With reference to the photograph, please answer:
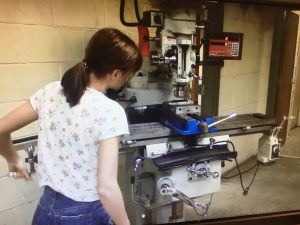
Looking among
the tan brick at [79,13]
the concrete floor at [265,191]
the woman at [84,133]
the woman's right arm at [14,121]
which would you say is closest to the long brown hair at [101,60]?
the woman at [84,133]

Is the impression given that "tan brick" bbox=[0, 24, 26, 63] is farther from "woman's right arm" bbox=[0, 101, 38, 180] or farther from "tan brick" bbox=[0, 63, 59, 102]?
"woman's right arm" bbox=[0, 101, 38, 180]

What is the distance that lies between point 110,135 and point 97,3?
2.55 feet

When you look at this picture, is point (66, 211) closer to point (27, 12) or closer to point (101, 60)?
point (101, 60)

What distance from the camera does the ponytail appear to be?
2.74 feet

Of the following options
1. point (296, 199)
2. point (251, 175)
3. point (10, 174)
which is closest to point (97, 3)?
point (10, 174)

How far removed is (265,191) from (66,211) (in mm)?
1748

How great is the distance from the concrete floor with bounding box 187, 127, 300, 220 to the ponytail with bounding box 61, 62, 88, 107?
47.3 inches

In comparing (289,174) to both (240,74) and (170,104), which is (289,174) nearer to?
(240,74)

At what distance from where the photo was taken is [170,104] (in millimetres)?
1242

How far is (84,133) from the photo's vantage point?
0.84 m

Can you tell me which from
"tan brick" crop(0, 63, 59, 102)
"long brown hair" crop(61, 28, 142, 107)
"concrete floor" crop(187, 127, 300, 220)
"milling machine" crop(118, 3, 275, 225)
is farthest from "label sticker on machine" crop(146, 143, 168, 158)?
→ "concrete floor" crop(187, 127, 300, 220)

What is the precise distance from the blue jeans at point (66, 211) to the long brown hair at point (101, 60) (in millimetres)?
322

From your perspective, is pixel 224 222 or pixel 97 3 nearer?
→ pixel 97 3

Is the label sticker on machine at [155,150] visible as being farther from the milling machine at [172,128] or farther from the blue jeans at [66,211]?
the blue jeans at [66,211]
